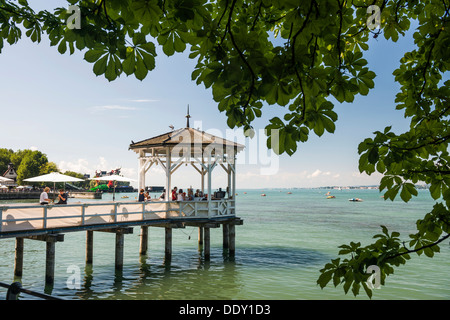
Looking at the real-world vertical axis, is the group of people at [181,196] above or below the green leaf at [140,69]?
below

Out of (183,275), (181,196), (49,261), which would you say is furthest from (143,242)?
(49,261)

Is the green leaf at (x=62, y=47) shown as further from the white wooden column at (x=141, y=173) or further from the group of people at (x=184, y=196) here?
the white wooden column at (x=141, y=173)

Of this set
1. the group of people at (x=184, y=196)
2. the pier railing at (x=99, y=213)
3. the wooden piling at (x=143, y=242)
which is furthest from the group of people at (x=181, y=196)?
the wooden piling at (x=143, y=242)

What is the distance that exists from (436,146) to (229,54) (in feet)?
7.35

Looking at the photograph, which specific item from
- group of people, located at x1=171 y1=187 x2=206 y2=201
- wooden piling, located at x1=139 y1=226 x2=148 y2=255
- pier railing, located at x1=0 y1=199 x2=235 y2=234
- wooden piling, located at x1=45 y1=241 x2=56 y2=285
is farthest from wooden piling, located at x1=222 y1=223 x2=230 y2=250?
wooden piling, located at x1=45 y1=241 x2=56 y2=285

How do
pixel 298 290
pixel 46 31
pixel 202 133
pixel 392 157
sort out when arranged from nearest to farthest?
1. pixel 392 157
2. pixel 46 31
3. pixel 298 290
4. pixel 202 133

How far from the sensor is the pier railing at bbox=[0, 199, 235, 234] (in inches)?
512

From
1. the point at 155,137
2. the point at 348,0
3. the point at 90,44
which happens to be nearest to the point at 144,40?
the point at 90,44

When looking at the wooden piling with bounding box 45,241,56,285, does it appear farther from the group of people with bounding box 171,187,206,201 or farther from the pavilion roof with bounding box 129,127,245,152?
the pavilion roof with bounding box 129,127,245,152

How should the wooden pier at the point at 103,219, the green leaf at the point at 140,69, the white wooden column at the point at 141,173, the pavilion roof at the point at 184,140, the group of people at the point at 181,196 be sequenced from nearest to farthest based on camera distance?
the green leaf at the point at 140,69, the wooden pier at the point at 103,219, the pavilion roof at the point at 184,140, the group of people at the point at 181,196, the white wooden column at the point at 141,173

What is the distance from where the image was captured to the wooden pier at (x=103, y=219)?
13211mm

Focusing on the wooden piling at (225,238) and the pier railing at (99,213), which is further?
the wooden piling at (225,238)
